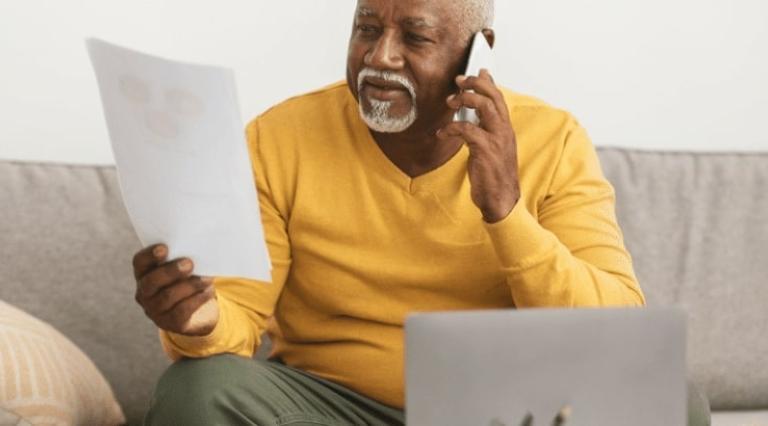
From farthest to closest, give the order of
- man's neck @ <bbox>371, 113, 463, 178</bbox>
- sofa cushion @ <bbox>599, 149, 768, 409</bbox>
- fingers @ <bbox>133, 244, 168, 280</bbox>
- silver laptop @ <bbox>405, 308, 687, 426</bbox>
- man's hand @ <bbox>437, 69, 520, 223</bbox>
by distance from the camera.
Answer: sofa cushion @ <bbox>599, 149, 768, 409</bbox>, man's neck @ <bbox>371, 113, 463, 178</bbox>, man's hand @ <bbox>437, 69, 520, 223</bbox>, fingers @ <bbox>133, 244, 168, 280</bbox>, silver laptop @ <bbox>405, 308, 687, 426</bbox>

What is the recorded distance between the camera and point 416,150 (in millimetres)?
1862

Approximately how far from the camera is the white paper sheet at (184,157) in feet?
4.42

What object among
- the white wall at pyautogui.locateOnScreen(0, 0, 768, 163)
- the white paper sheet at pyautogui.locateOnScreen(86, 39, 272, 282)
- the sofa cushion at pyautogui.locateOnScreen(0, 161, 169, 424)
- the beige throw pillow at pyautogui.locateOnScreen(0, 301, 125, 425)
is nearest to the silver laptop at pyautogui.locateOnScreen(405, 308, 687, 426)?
the white paper sheet at pyautogui.locateOnScreen(86, 39, 272, 282)

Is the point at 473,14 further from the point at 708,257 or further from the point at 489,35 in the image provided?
the point at 708,257

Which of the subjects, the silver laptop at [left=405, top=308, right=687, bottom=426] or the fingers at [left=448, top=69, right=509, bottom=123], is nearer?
the silver laptop at [left=405, top=308, right=687, bottom=426]

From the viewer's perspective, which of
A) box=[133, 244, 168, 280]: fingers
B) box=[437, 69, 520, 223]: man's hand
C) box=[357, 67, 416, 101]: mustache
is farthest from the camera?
box=[357, 67, 416, 101]: mustache

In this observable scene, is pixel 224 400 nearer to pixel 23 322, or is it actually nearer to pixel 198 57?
pixel 23 322

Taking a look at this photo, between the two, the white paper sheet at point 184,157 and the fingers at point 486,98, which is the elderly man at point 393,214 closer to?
the fingers at point 486,98

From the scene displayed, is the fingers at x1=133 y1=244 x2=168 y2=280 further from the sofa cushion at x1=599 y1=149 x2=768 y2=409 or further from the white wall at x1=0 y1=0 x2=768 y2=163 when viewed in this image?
the sofa cushion at x1=599 y1=149 x2=768 y2=409

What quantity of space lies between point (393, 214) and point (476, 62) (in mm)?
243

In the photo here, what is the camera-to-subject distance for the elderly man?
1702mm

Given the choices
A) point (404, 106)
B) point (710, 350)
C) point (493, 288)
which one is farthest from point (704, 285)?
point (404, 106)

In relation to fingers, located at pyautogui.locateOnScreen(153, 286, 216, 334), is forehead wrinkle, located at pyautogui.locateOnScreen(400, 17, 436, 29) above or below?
above

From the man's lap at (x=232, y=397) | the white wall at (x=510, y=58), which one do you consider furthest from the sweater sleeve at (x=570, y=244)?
the white wall at (x=510, y=58)
